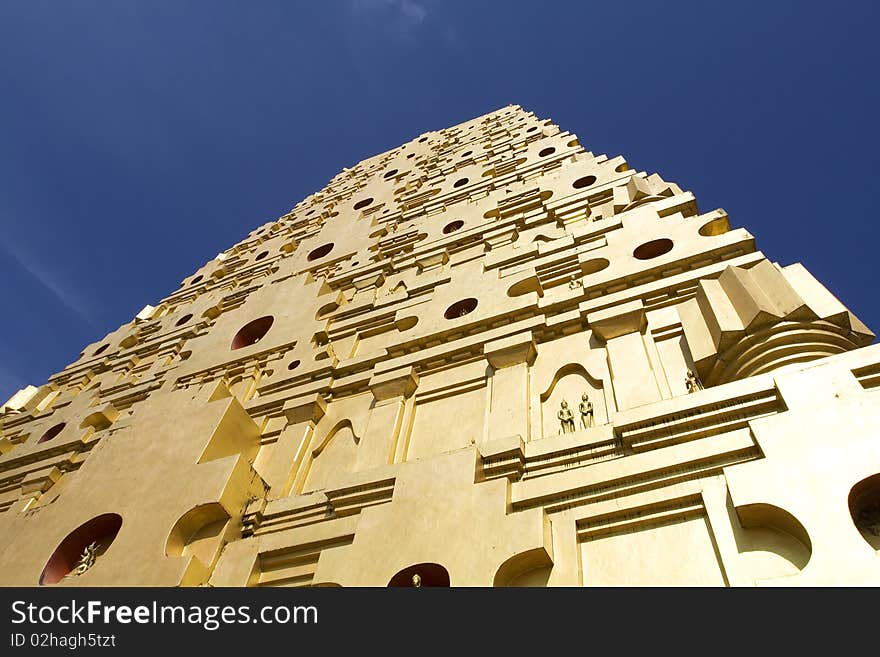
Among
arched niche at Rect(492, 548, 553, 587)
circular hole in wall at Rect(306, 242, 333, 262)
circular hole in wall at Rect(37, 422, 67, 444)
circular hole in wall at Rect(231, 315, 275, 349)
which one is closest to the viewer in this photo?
arched niche at Rect(492, 548, 553, 587)

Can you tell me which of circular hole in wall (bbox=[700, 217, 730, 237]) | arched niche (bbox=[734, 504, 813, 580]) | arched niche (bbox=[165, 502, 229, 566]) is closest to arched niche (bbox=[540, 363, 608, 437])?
arched niche (bbox=[734, 504, 813, 580])

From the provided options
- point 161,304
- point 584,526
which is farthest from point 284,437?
point 161,304

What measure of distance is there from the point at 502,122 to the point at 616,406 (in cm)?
1610

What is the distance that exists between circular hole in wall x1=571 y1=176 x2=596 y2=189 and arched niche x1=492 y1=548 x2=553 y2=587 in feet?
24.9

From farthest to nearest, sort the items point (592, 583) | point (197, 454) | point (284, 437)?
point (284, 437) < point (197, 454) < point (592, 583)

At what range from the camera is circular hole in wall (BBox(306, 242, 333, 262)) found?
13.5m

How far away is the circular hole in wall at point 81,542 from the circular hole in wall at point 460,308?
Answer: 3666 mm

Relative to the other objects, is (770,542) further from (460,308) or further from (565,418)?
(460,308)

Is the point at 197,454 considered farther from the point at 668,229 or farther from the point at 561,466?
the point at 668,229

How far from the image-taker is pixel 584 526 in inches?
167

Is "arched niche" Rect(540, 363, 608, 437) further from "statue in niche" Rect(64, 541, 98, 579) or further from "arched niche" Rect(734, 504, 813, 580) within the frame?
"statue in niche" Rect(64, 541, 98, 579)

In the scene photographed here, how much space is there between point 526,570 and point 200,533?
2.80 m

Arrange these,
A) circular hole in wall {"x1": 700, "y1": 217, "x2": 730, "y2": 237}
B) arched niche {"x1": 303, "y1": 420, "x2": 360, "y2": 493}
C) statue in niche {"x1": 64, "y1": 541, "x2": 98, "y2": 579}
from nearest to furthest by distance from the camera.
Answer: statue in niche {"x1": 64, "y1": 541, "x2": 98, "y2": 579}, arched niche {"x1": 303, "y1": 420, "x2": 360, "y2": 493}, circular hole in wall {"x1": 700, "y1": 217, "x2": 730, "y2": 237}

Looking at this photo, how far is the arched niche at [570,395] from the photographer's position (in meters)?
5.43
